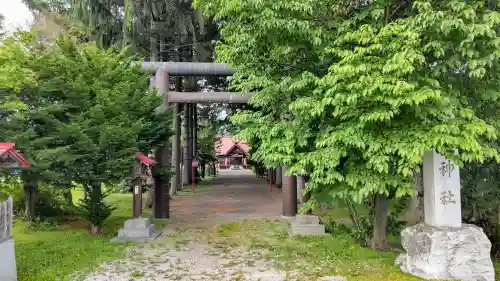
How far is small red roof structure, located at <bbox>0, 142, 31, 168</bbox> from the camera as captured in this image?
18.2ft

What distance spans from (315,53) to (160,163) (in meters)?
7.16

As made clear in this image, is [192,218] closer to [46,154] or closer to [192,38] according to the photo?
[46,154]

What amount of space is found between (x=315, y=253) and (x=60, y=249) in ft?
19.2

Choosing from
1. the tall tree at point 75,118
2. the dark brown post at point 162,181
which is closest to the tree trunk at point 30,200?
the tall tree at point 75,118

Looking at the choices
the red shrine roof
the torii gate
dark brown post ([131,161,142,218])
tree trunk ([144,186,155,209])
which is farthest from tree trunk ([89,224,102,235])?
the red shrine roof

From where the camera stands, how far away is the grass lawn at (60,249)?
23.3 feet

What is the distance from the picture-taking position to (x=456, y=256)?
6.46m

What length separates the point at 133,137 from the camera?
9.95 meters

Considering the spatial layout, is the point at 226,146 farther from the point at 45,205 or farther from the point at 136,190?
the point at 136,190

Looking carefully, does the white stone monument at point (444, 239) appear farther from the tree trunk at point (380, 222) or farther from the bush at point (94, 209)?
the bush at point (94, 209)

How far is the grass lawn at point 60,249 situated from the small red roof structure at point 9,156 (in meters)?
2.18

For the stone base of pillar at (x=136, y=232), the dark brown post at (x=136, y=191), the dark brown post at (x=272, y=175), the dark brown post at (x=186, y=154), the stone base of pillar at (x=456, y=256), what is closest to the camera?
the stone base of pillar at (x=456, y=256)

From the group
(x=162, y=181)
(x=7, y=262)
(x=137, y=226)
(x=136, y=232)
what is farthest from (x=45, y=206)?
(x=7, y=262)

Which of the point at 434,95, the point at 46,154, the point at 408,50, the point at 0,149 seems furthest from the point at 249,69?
the point at 46,154
